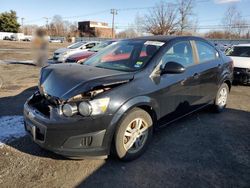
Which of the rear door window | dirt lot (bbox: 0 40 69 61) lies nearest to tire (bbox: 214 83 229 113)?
the rear door window

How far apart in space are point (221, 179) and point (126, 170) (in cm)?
112

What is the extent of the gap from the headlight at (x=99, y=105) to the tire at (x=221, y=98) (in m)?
3.16

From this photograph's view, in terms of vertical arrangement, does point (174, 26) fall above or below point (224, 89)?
above

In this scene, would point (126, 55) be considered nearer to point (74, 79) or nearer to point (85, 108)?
point (74, 79)

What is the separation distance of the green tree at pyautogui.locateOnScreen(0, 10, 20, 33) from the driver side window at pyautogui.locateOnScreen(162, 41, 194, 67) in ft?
226

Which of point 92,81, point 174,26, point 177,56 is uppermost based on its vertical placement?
point 174,26

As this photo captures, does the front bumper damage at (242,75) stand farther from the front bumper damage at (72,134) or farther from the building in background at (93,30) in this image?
the building in background at (93,30)

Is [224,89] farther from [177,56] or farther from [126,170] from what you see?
[126,170]

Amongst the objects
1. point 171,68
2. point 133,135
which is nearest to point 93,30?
point 171,68

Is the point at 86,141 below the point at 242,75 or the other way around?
below

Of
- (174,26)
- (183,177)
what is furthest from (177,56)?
(174,26)

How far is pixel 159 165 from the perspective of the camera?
3.28m

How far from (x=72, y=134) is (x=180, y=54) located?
228cm

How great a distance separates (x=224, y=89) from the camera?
5.59m
